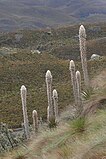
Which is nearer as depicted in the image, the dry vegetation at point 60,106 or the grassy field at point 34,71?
the dry vegetation at point 60,106

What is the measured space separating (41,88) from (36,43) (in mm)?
57351

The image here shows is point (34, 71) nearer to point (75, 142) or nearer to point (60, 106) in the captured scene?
point (60, 106)

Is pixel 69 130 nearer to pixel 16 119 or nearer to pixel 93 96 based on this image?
pixel 93 96

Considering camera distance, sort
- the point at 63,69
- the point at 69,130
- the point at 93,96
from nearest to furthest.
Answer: the point at 69,130 → the point at 93,96 → the point at 63,69

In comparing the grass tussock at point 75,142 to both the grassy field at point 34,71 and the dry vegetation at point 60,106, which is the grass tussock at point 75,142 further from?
the grassy field at point 34,71

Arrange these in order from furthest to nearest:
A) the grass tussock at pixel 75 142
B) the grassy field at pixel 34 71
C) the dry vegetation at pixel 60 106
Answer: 1. the grassy field at pixel 34 71
2. the dry vegetation at pixel 60 106
3. the grass tussock at pixel 75 142

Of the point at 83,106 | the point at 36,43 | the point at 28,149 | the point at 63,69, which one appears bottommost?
the point at 28,149

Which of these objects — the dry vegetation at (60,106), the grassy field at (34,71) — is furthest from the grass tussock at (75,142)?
the grassy field at (34,71)

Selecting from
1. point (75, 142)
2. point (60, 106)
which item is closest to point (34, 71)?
point (60, 106)

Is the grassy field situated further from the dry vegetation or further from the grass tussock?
the grass tussock

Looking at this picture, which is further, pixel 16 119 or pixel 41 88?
pixel 41 88

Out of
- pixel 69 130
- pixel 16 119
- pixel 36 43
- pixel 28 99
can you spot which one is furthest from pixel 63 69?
pixel 69 130

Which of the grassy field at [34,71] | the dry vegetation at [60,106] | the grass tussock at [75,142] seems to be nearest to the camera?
the grass tussock at [75,142]

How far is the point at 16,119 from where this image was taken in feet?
160
